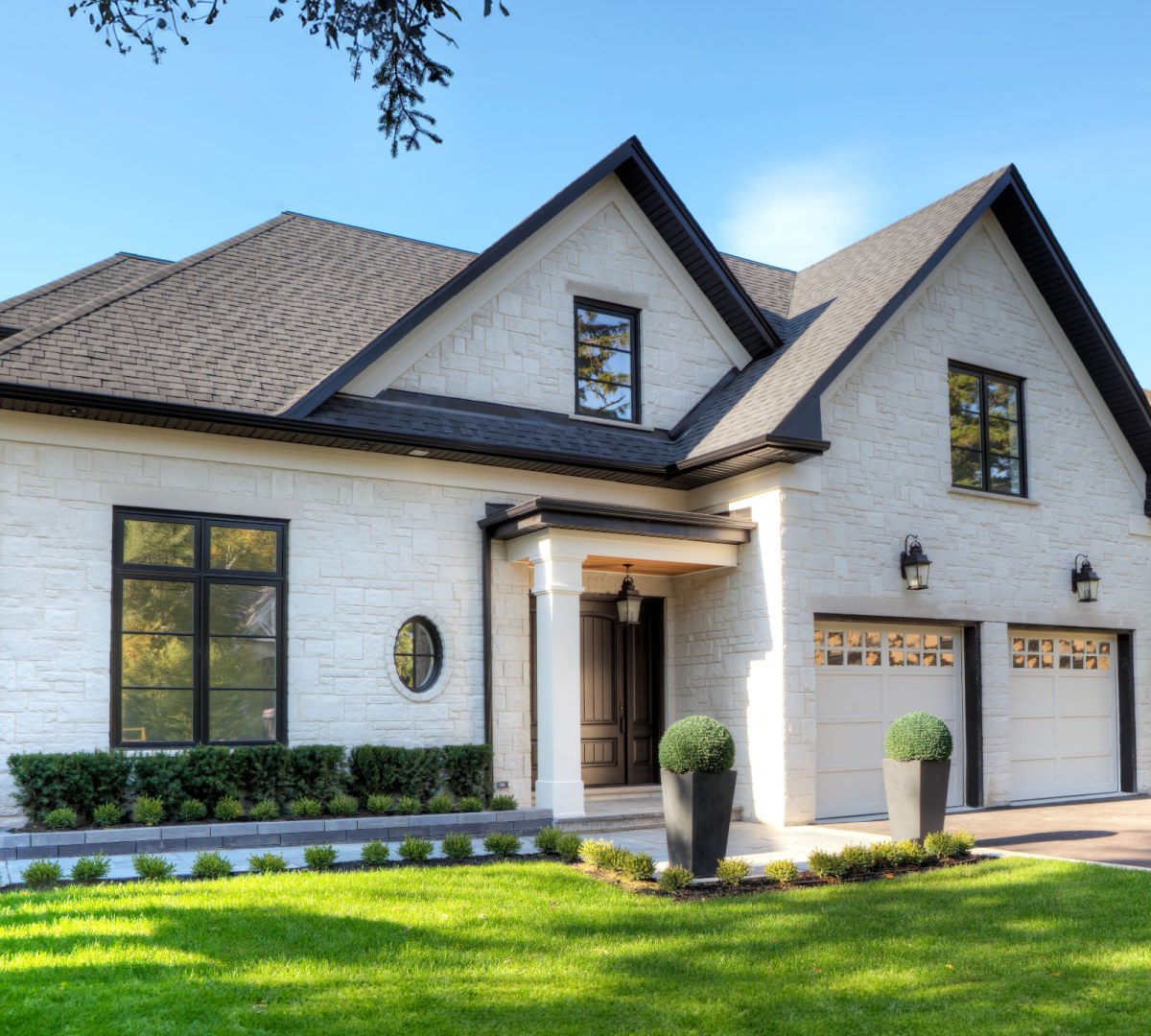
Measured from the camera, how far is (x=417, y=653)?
12.6 m

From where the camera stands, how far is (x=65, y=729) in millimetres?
10664

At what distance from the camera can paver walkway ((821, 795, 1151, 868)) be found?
10633mm

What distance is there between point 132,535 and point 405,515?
2.81 meters

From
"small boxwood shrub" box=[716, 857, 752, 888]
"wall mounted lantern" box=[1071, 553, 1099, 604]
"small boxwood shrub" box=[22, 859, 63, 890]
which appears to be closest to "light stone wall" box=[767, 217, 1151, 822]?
"wall mounted lantern" box=[1071, 553, 1099, 604]

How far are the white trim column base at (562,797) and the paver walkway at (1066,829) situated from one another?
276cm

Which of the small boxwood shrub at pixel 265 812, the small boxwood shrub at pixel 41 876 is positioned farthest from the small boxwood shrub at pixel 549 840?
the small boxwood shrub at pixel 41 876

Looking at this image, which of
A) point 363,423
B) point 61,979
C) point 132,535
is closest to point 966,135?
point 363,423

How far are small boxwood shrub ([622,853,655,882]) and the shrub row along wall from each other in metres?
3.61

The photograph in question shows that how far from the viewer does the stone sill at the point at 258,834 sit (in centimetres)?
948

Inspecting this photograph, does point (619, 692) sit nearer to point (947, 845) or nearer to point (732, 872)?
point (947, 845)

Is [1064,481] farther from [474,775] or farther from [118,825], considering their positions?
[118,825]

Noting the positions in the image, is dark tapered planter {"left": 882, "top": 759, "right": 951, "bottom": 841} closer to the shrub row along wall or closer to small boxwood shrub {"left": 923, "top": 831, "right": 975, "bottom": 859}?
small boxwood shrub {"left": 923, "top": 831, "right": 975, "bottom": 859}

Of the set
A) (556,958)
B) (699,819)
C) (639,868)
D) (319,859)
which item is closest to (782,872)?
(699,819)

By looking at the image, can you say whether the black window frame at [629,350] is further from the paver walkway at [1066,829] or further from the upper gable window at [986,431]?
the paver walkway at [1066,829]
